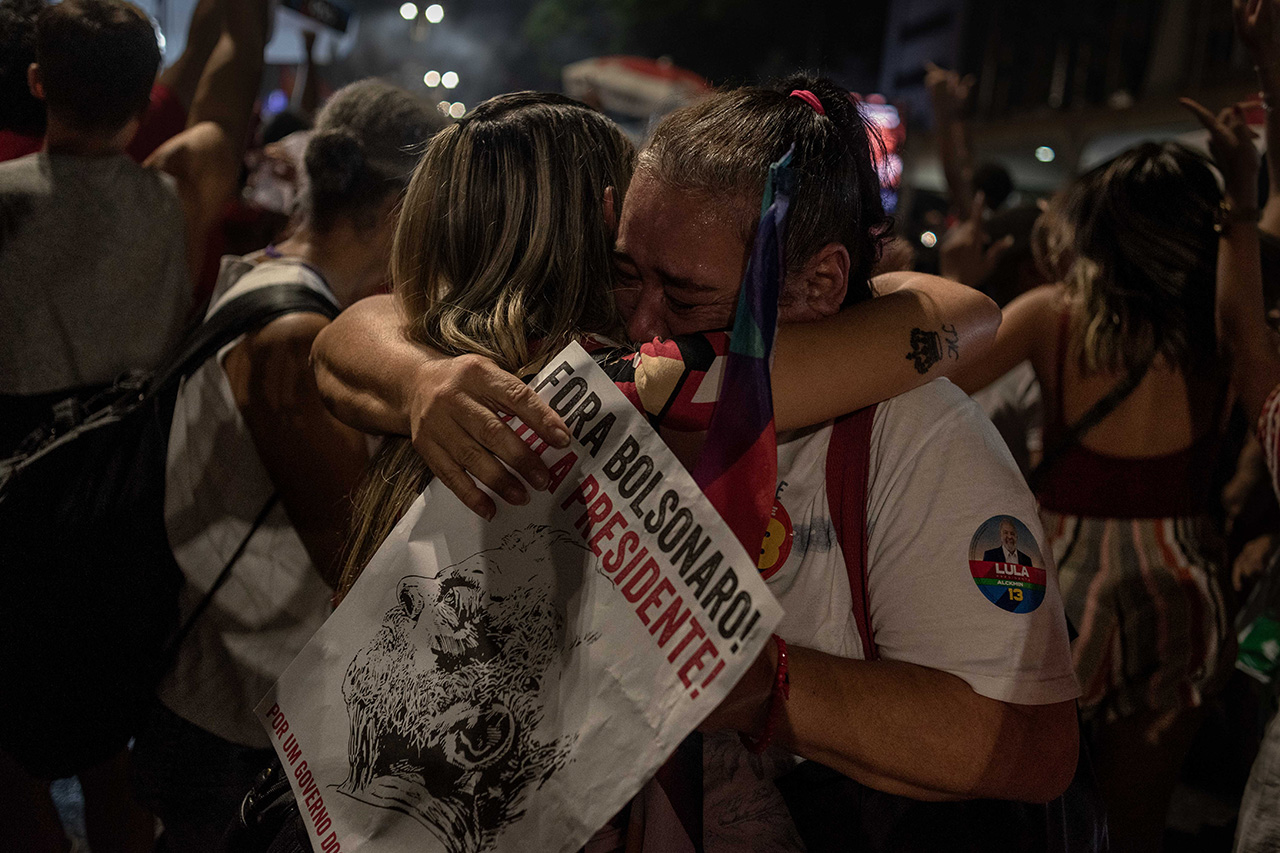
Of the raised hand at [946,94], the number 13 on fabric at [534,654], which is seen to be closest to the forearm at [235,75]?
the number 13 on fabric at [534,654]

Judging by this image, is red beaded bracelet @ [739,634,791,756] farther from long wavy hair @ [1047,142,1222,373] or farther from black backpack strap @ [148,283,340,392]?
long wavy hair @ [1047,142,1222,373]

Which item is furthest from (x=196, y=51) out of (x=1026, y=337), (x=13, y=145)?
(x=1026, y=337)

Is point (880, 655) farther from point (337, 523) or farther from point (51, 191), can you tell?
point (51, 191)

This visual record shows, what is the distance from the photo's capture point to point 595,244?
4.97 ft

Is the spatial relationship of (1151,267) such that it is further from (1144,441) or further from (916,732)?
(916,732)

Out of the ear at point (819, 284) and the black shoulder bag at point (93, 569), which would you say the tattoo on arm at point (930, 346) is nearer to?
the ear at point (819, 284)

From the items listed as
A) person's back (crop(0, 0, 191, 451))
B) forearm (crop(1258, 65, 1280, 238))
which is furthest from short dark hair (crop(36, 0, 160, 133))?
forearm (crop(1258, 65, 1280, 238))

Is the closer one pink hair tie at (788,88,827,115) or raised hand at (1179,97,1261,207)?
pink hair tie at (788,88,827,115)

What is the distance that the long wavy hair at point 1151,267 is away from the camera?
8.66 feet

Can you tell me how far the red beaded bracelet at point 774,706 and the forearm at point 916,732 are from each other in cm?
1

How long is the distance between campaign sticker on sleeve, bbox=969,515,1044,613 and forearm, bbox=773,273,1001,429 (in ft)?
0.78

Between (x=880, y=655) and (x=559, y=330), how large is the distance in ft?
2.19

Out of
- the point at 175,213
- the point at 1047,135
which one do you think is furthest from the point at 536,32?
the point at 175,213

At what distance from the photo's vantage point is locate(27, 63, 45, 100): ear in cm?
250
